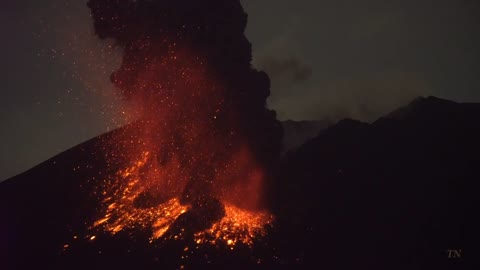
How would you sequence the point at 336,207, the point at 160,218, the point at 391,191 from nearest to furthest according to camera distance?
the point at 160,218 < the point at 336,207 < the point at 391,191

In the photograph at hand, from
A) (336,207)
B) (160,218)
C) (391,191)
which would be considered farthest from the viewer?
(391,191)

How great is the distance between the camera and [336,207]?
30.5 m

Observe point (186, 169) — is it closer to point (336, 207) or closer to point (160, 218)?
point (160, 218)

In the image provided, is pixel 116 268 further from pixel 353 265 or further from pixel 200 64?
pixel 200 64

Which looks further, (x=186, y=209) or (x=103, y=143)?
(x=103, y=143)

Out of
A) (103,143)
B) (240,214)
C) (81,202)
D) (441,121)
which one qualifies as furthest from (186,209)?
(441,121)

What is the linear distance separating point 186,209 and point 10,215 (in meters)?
15.8

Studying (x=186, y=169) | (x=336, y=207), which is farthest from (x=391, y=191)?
(x=186, y=169)

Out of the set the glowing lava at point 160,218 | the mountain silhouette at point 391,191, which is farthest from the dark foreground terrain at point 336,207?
the glowing lava at point 160,218

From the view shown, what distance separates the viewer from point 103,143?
40594mm

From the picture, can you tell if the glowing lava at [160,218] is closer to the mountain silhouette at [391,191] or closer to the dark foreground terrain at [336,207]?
the dark foreground terrain at [336,207]

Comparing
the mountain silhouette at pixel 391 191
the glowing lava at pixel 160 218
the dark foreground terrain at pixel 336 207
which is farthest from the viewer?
the glowing lava at pixel 160 218

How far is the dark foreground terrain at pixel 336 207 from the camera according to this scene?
25500 mm

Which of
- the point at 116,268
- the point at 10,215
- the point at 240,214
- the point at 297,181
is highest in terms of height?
the point at 10,215
